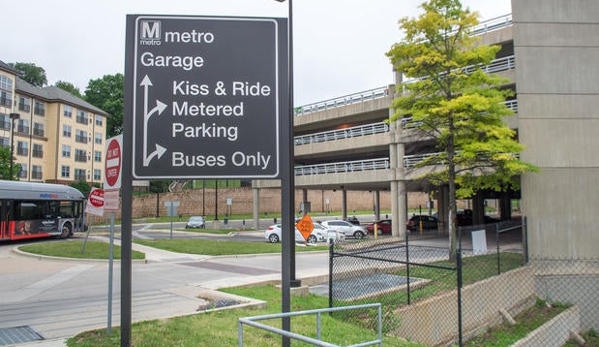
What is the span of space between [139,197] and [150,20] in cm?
6031

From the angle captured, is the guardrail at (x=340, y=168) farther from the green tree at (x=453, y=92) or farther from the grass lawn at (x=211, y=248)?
the green tree at (x=453, y=92)

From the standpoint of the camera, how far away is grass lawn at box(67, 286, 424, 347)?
614 cm

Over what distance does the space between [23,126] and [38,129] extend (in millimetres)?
2314

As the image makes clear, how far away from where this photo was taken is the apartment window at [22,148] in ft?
165

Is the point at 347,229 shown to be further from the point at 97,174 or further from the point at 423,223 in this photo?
the point at 97,174

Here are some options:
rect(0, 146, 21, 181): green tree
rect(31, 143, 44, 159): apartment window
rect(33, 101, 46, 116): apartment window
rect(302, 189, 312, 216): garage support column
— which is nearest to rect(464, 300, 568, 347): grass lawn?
rect(302, 189, 312, 216): garage support column

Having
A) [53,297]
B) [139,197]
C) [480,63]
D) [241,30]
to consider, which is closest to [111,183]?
[241,30]

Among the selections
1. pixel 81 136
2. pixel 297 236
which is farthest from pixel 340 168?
pixel 81 136

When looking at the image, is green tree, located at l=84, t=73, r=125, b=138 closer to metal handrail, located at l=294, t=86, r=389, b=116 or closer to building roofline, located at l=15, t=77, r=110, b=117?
building roofline, located at l=15, t=77, r=110, b=117

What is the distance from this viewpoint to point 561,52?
20.0m

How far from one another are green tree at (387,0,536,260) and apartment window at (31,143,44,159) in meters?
47.6

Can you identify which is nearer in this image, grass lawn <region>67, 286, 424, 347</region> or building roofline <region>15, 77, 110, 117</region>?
grass lawn <region>67, 286, 424, 347</region>

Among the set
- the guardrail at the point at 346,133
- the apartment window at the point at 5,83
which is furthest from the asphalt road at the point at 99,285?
the apartment window at the point at 5,83

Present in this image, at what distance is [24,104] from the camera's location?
5122 cm
